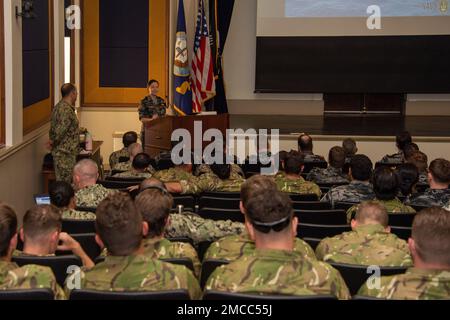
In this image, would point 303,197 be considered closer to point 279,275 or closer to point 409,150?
point 409,150

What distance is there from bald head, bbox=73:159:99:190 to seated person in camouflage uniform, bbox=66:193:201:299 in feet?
7.59

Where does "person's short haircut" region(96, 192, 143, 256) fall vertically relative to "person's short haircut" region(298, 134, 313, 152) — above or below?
above

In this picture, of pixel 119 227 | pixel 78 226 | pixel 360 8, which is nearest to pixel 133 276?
pixel 119 227

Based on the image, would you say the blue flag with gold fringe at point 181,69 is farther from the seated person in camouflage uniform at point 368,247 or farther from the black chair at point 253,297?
the black chair at point 253,297

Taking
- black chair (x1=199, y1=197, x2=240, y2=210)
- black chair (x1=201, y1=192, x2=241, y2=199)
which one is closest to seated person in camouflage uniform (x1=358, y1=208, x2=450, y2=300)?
black chair (x1=199, y1=197, x2=240, y2=210)

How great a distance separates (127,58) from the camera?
37.1 ft

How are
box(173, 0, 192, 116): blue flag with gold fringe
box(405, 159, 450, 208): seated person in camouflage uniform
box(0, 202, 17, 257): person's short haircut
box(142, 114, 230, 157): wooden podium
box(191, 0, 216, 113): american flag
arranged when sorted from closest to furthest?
box(0, 202, 17, 257): person's short haircut
box(405, 159, 450, 208): seated person in camouflage uniform
box(142, 114, 230, 157): wooden podium
box(173, 0, 192, 116): blue flag with gold fringe
box(191, 0, 216, 113): american flag

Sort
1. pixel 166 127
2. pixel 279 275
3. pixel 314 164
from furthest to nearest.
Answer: pixel 166 127
pixel 314 164
pixel 279 275

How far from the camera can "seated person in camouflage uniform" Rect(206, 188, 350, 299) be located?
2652mm

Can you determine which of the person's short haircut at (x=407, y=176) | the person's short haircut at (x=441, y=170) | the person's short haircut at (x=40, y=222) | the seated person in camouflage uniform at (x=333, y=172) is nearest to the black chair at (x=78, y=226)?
the person's short haircut at (x=40, y=222)

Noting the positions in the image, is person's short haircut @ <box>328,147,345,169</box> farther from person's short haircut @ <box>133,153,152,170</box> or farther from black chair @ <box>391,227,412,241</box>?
black chair @ <box>391,227,412,241</box>

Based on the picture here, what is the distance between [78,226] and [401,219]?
6.77 feet

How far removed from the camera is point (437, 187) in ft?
18.0
